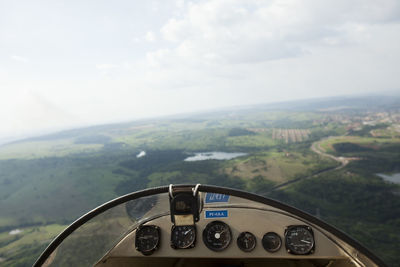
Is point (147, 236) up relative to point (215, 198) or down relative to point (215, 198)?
down

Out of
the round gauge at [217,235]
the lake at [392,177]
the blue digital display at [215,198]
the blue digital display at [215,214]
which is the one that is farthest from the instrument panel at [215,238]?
the lake at [392,177]

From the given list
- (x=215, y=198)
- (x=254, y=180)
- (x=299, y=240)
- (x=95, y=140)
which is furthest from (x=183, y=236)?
(x=95, y=140)

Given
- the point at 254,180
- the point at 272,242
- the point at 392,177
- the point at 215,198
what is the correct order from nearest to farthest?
the point at 215,198 < the point at 272,242 < the point at 392,177 < the point at 254,180

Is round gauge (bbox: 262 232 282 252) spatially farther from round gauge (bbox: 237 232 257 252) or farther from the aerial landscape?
the aerial landscape

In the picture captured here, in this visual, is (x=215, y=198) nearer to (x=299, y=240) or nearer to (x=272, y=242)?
(x=272, y=242)

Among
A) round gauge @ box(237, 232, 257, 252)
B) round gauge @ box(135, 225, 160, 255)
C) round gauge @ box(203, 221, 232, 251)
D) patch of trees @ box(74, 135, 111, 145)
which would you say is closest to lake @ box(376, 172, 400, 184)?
round gauge @ box(237, 232, 257, 252)

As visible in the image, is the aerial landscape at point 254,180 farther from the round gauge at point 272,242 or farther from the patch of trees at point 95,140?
the patch of trees at point 95,140
